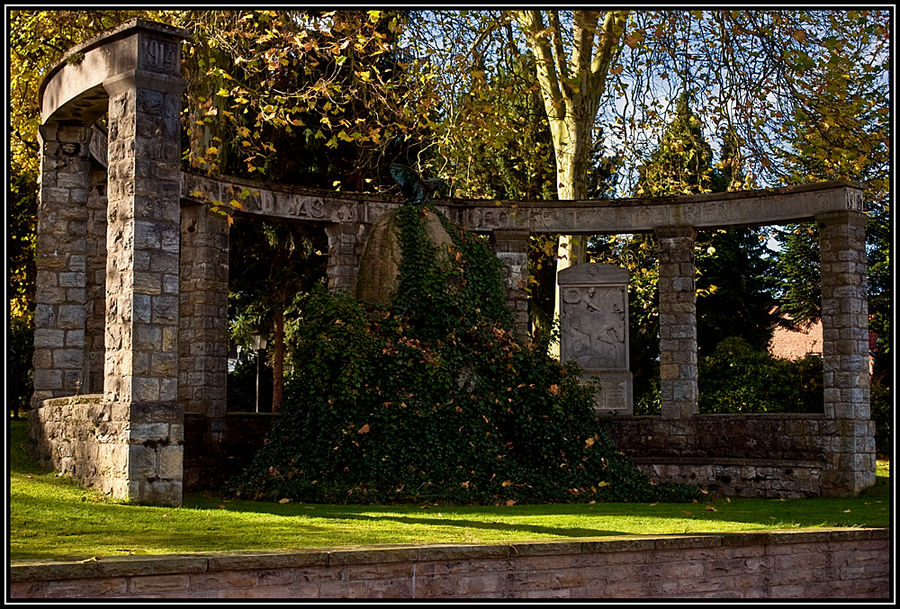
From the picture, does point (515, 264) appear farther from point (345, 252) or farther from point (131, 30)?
point (131, 30)

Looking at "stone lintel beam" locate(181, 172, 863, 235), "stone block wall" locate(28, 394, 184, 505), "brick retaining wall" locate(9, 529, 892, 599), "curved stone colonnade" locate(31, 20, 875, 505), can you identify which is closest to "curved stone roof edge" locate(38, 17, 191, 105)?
"curved stone colonnade" locate(31, 20, 875, 505)

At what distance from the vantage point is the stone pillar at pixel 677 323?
17.0 meters

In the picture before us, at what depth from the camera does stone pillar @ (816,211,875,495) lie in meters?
15.6

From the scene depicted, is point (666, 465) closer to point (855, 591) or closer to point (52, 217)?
point (855, 591)

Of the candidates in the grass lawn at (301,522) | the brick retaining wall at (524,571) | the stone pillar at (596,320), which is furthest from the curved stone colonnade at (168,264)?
the brick retaining wall at (524,571)

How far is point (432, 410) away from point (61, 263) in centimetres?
497

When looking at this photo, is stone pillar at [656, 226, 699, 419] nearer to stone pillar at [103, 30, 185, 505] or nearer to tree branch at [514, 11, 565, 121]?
tree branch at [514, 11, 565, 121]

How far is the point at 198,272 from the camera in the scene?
16.1 metres

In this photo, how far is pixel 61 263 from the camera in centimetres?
1326

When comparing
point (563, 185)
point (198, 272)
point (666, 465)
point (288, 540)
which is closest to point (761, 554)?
point (288, 540)

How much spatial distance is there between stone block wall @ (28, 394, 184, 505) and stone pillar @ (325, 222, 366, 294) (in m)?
6.24

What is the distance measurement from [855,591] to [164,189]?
7.46m

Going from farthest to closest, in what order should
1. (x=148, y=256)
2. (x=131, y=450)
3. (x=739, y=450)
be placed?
(x=739, y=450) → (x=148, y=256) → (x=131, y=450)

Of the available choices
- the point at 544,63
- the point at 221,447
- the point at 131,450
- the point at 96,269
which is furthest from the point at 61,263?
the point at 544,63
